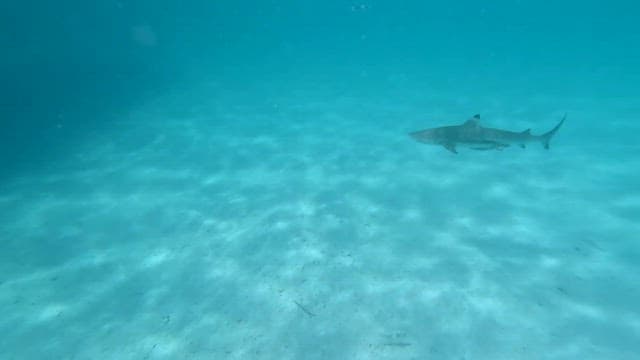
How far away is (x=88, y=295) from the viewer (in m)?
8.77

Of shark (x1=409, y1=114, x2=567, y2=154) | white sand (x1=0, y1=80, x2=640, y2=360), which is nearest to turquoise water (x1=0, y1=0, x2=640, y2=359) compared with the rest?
white sand (x1=0, y1=80, x2=640, y2=360)

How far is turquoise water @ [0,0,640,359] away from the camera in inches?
299

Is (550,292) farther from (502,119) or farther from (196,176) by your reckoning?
(502,119)

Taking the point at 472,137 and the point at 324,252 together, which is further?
the point at 472,137

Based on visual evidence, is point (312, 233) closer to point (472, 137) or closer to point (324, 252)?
point (324, 252)

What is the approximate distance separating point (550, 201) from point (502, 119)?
33.5ft

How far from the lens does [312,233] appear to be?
417 inches

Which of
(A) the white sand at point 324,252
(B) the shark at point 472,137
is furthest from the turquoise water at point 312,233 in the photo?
(B) the shark at point 472,137

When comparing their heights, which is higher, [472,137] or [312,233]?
[472,137]

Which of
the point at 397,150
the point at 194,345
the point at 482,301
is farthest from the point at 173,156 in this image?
A: the point at 482,301

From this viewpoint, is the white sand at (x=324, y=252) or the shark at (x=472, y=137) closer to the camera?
the white sand at (x=324, y=252)

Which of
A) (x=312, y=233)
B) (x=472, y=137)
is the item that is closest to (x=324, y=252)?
(x=312, y=233)

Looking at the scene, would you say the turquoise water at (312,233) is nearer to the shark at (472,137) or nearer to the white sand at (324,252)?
the white sand at (324,252)

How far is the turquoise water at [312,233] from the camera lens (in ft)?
24.9
